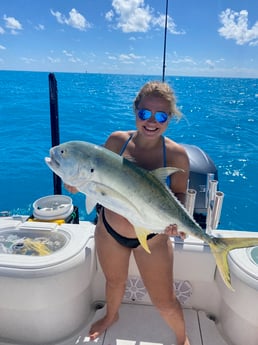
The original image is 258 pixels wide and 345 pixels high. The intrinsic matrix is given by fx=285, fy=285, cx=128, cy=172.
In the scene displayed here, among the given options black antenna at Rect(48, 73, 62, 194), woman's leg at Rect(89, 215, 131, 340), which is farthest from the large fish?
black antenna at Rect(48, 73, 62, 194)

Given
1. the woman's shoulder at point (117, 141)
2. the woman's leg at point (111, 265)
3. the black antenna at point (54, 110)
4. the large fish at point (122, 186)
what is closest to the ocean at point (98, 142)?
the woman's shoulder at point (117, 141)

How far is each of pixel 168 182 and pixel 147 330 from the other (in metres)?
1.23

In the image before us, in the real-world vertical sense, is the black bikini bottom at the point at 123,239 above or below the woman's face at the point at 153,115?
below

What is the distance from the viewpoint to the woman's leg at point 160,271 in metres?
1.71

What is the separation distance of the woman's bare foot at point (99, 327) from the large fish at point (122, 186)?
40.7 inches

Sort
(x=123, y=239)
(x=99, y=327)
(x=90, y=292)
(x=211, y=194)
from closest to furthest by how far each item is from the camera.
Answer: (x=123, y=239) < (x=211, y=194) < (x=99, y=327) < (x=90, y=292)

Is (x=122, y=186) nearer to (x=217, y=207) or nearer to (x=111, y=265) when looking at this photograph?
(x=111, y=265)

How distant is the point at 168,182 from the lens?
69.0 inches

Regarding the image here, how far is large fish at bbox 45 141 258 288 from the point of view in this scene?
4.31ft

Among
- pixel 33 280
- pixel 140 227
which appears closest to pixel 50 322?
pixel 33 280

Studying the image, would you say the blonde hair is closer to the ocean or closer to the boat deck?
the ocean

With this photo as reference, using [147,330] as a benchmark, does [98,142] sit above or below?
below

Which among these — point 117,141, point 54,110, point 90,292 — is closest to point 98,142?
point 54,110

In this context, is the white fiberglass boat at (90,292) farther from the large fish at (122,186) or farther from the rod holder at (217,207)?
the large fish at (122,186)
